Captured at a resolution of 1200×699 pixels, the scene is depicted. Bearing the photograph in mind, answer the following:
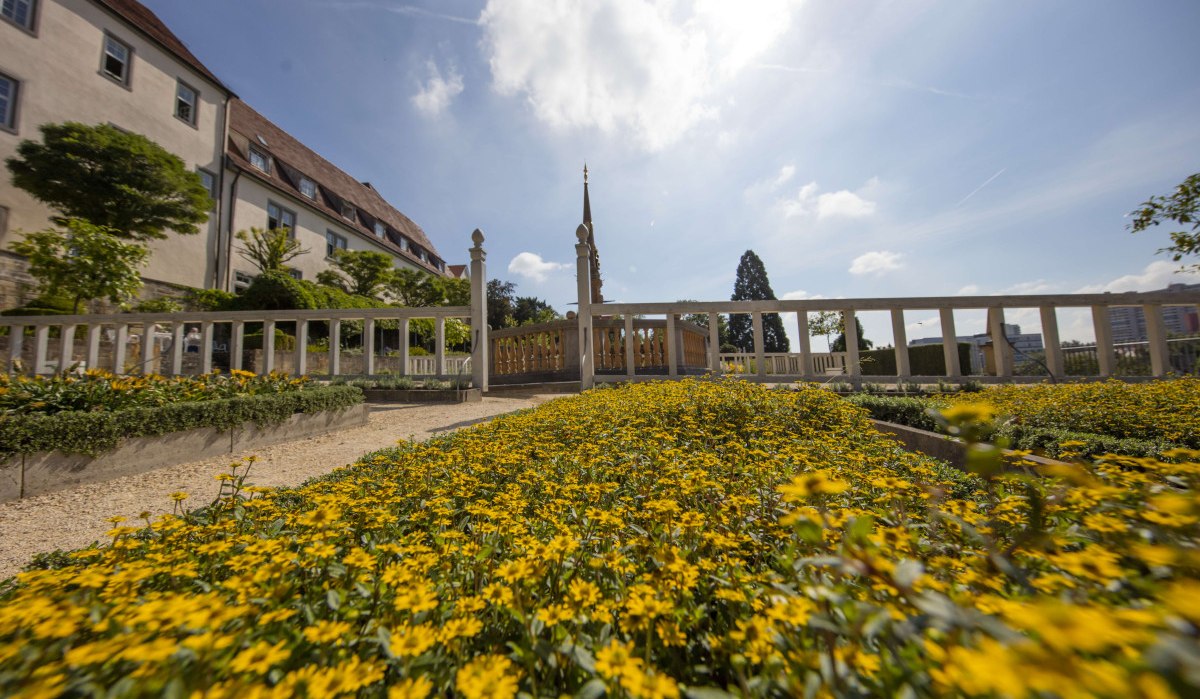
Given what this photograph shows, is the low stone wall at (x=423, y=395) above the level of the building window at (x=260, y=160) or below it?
below

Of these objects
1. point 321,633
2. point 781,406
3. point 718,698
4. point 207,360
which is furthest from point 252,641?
point 207,360

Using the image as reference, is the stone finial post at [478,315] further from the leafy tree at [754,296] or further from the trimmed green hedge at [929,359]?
the leafy tree at [754,296]

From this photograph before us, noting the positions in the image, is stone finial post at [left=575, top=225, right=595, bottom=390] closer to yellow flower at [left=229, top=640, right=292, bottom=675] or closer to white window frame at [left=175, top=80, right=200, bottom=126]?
yellow flower at [left=229, top=640, right=292, bottom=675]

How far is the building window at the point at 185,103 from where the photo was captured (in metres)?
17.4

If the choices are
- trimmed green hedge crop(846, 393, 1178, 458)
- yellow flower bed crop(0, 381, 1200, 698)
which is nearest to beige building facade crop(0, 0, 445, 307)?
yellow flower bed crop(0, 381, 1200, 698)

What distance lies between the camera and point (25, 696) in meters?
0.76

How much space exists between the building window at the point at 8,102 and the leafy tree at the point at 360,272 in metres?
9.89

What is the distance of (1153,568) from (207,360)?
49.1 feet

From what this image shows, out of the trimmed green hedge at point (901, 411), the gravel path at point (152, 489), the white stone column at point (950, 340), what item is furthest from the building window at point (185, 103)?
the white stone column at point (950, 340)

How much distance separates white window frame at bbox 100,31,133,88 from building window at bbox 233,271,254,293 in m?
7.36

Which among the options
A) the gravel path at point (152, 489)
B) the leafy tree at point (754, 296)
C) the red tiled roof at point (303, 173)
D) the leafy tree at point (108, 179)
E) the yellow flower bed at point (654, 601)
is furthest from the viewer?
the leafy tree at point (754, 296)

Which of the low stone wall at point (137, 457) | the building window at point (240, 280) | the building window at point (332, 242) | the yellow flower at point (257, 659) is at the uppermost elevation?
the building window at point (332, 242)

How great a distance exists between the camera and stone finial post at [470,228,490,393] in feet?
33.8

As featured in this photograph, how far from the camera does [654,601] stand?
3.59 feet
